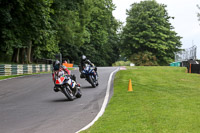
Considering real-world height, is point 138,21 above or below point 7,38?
above

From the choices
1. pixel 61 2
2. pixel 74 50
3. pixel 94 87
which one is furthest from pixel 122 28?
pixel 94 87

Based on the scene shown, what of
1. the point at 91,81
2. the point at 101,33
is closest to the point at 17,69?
the point at 91,81

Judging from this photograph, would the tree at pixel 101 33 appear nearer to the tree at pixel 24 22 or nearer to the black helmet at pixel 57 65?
the tree at pixel 24 22

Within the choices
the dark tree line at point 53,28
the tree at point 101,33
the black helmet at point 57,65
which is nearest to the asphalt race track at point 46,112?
the black helmet at point 57,65

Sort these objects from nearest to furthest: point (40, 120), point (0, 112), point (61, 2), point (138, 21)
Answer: point (40, 120)
point (0, 112)
point (61, 2)
point (138, 21)

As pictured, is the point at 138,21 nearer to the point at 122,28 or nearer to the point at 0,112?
the point at 122,28

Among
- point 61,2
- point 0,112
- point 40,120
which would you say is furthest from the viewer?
point 61,2

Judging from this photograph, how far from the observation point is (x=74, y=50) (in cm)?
7031

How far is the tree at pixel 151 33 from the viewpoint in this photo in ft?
224

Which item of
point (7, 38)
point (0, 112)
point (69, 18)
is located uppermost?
point (69, 18)

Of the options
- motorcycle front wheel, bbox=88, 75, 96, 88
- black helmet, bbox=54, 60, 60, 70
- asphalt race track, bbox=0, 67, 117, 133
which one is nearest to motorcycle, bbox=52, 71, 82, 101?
black helmet, bbox=54, 60, 60, 70

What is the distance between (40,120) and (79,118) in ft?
3.39

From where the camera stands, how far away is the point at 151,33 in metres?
67.6

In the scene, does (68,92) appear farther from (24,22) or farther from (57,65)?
(24,22)
